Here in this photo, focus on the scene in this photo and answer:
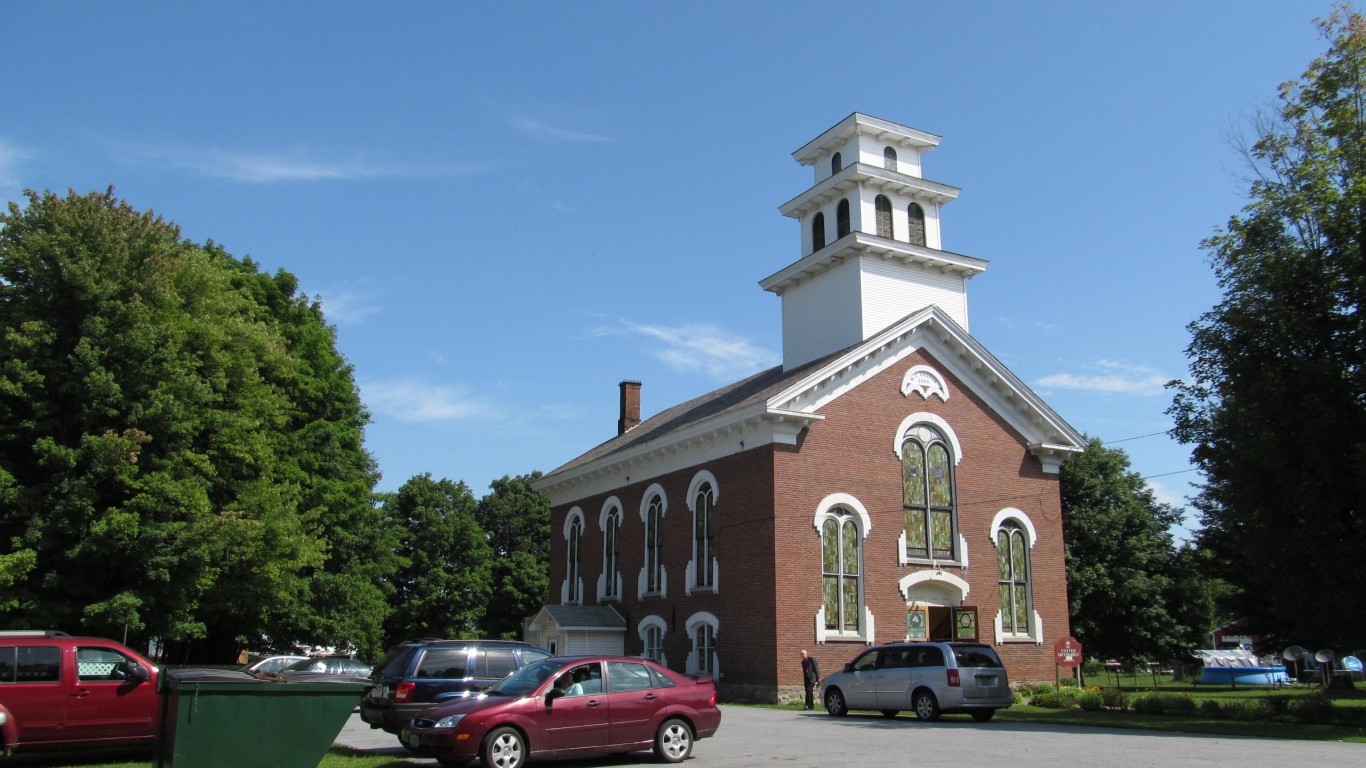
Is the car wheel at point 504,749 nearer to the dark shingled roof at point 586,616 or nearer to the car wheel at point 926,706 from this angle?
the car wheel at point 926,706

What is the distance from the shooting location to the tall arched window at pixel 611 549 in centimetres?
3666

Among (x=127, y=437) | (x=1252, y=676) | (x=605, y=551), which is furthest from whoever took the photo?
(x=1252, y=676)

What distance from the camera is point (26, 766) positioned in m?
14.8

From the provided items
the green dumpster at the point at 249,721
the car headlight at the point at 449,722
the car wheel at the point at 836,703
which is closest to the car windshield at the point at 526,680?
the car headlight at the point at 449,722

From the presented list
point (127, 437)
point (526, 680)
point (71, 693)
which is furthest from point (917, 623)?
point (71, 693)

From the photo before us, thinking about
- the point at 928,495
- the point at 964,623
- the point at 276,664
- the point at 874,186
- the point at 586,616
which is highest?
the point at 874,186

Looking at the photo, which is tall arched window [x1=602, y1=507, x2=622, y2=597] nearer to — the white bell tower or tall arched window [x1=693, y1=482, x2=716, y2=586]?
tall arched window [x1=693, y1=482, x2=716, y2=586]

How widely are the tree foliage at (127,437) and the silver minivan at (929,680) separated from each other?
15878 mm

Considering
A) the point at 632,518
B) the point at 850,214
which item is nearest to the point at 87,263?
the point at 632,518

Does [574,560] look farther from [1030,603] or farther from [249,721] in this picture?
[249,721]

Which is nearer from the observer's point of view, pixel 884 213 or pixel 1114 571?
pixel 884 213

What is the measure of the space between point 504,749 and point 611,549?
78.3 feet

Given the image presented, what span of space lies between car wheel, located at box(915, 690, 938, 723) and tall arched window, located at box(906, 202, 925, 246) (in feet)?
57.6

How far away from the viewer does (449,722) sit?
43.4ft
